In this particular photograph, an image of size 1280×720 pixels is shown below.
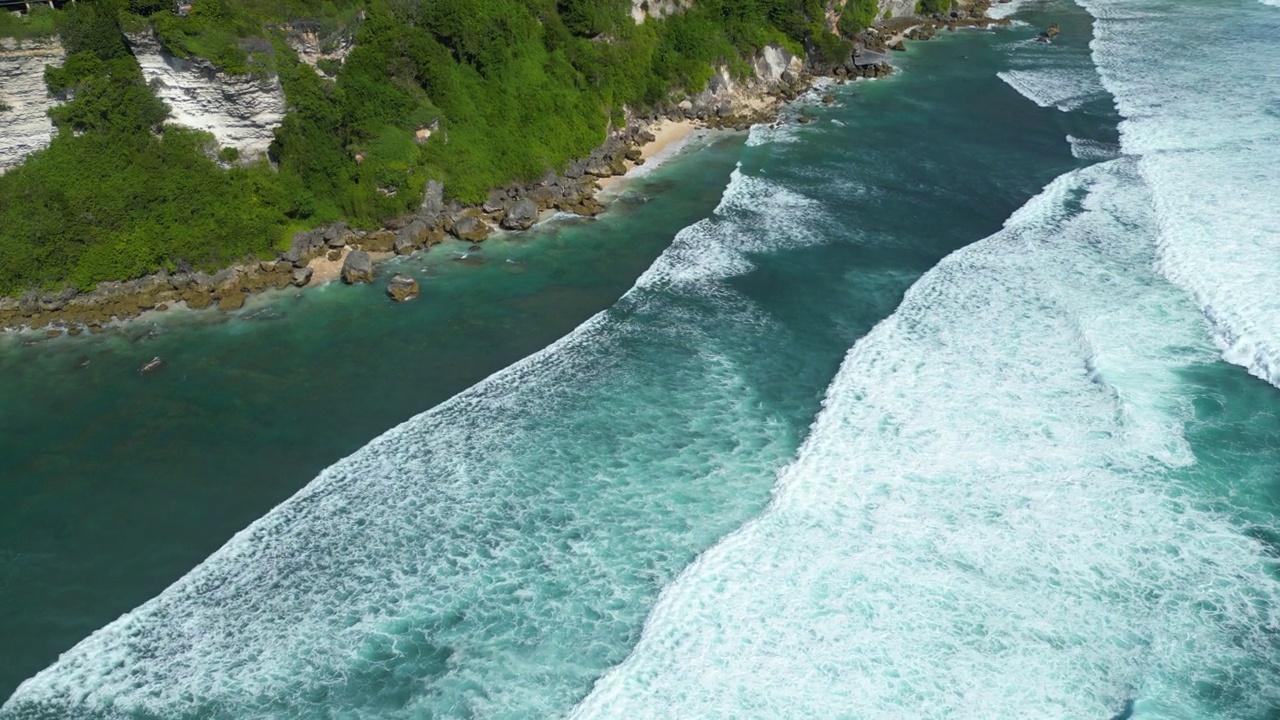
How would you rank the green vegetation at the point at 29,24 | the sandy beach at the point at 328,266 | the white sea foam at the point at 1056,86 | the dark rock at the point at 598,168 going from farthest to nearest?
the white sea foam at the point at 1056,86
the dark rock at the point at 598,168
the sandy beach at the point at 328,266
the green vegetation at the point at 29,24

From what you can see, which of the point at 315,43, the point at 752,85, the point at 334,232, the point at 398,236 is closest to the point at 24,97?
the point at 315,43

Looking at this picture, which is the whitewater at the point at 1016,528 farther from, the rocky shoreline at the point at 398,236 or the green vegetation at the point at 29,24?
the green vegetation at the point at 29,24

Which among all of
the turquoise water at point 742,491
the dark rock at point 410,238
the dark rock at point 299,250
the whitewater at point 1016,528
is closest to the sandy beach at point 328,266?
the dark rock at point 299,250

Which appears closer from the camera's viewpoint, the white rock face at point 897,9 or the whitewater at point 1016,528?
the whitewater at point 1016,528

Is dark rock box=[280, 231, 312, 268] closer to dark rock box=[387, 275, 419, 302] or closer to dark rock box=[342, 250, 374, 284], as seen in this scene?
dark rock box=[342, 250, 374, 284]

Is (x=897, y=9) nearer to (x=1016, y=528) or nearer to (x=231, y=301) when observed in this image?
(x=231, y=301)

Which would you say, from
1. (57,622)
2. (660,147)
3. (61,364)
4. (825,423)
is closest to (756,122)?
(660,147)
